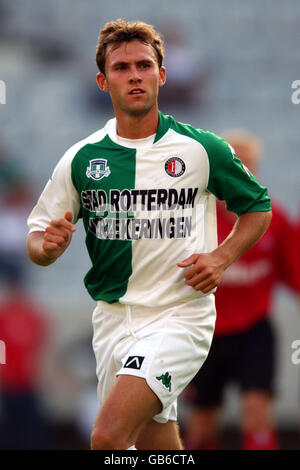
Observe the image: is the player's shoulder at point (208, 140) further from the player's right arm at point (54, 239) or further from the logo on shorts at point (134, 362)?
the logo on shorts at point (134, 362)

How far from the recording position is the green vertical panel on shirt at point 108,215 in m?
4.12

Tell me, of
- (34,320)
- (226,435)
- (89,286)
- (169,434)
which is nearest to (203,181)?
(89,286)

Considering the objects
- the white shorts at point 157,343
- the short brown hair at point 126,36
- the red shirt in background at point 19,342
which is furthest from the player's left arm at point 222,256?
the red shirt in background at point 19,342

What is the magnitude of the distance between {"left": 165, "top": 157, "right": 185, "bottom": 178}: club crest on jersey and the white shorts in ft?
2.04

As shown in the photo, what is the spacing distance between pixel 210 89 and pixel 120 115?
6.41 m

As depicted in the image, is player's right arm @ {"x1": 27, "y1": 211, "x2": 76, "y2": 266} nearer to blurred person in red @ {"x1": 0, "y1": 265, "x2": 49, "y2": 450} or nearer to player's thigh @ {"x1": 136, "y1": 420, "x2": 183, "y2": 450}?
player's thigh @ {"x1": 136, "y1": 420, "x2": 183, "y2": 450}

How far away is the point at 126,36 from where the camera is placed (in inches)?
162

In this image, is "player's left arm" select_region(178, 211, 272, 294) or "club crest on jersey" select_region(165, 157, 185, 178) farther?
"club crest on jersey" select_region(165, 157, 185, 178)

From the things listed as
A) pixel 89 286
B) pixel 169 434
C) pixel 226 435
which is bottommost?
pixel 226 435

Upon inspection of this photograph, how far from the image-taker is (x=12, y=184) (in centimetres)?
928

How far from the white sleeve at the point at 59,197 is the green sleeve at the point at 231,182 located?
0.69 meters

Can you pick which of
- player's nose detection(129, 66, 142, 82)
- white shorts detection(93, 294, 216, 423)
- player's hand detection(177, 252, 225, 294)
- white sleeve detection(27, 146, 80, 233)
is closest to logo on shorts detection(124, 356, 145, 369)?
white shorts detection(93, 294, 216, 423)

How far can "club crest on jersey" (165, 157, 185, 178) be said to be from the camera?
4098 mm

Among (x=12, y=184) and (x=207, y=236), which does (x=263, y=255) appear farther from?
(x=12, y=184)
